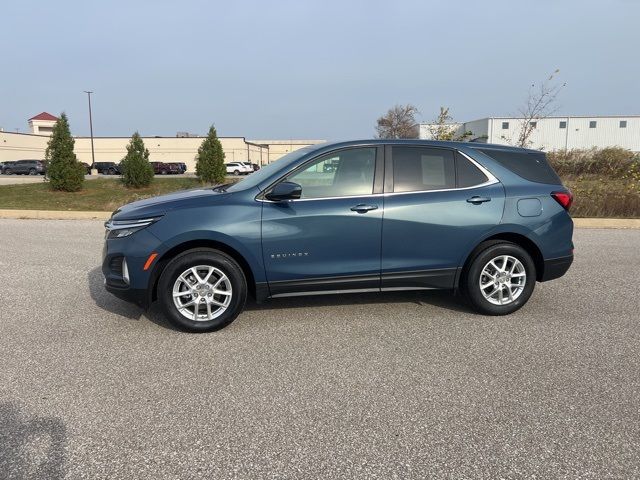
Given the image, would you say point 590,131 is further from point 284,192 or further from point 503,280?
point 284,192

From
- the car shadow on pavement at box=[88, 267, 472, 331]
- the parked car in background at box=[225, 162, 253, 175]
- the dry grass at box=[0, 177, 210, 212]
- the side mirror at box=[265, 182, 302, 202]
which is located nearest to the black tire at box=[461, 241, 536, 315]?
the car shadow on pavement at box=[88, 267, 472, 331]

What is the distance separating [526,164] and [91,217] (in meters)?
11.6

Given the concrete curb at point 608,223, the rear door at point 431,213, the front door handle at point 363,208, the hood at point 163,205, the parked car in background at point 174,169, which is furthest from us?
the parked car in background at point 174,169

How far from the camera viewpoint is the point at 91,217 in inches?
508

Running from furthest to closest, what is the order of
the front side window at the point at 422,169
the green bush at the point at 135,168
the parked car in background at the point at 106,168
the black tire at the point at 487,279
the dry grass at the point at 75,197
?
the parked car in background at the point at 106,168 < the green bush at the point at 135,168 < the dry grass at the point at 75,197 < the black tire at the point at 487,279 < the front side window at the point at 422,169

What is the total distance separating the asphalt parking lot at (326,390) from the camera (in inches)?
100

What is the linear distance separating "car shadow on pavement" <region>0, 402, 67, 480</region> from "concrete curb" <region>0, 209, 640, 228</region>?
34.2 feet

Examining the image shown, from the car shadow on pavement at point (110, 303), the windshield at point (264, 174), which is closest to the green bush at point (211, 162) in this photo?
the car shadow on pavement at point (110, 303)

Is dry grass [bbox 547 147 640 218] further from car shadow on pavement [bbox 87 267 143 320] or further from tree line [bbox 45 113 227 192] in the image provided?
tree line [bbox 45 113 227 192]

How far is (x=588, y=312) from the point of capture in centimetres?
506

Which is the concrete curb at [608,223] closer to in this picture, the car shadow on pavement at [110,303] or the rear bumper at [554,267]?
the rear bumper at [554,267]

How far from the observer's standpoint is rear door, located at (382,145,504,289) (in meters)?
4.57

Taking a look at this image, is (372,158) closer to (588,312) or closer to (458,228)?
(458,228)

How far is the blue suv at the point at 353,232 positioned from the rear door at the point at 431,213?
11 mm
